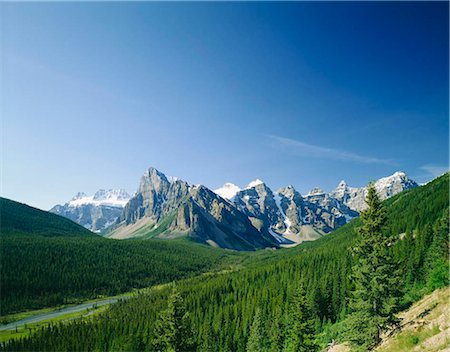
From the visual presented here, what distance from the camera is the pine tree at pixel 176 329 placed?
111 ft

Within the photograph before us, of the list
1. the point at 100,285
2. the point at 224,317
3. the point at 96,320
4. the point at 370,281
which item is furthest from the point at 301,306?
the point at 100,285

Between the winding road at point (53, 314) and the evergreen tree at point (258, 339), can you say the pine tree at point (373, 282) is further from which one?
the winding road at point (53, 314)

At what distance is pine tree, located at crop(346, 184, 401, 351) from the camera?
89.5 feet

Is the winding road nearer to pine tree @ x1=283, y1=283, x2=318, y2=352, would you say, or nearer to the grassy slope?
pine tree @ x1=283, y1=283, x2=318, y2=352

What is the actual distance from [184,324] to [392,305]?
2280cm

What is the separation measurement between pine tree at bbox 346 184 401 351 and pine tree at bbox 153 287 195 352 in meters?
18.4

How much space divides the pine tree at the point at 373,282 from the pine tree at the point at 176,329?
18.4 m

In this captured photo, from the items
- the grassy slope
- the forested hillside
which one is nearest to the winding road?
the forested hillside

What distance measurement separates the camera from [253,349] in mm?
68375

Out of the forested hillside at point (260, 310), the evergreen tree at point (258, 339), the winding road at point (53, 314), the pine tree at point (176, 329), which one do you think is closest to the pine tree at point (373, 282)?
the pine tree at point (176, 329)

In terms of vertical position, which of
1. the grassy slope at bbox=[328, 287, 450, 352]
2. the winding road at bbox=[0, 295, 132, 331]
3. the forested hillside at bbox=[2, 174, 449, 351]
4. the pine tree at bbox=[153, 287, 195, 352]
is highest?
the grassy slope at bbox=[328, 287, 450, 352]

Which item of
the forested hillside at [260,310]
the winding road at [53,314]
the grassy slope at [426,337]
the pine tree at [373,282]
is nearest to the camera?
the grassy slope at [426,337]

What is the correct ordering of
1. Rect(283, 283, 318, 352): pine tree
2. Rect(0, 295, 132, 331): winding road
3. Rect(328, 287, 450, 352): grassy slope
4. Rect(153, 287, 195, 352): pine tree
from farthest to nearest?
1. Rect(0, 295, 132, 331): winding road
2. Rect(283, 283, 318, 352): pine tree
3. Rect(153, 287, 195, 352): pine tree
4. Rect(328, 287, 450, 352): grassy slope

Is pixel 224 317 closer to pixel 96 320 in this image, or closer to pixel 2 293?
pixel 96 320
